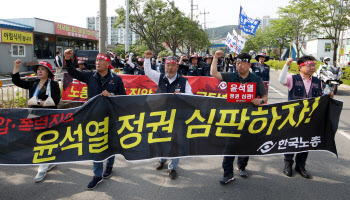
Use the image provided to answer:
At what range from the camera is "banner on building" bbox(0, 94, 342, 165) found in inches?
142

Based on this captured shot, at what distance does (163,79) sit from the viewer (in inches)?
173

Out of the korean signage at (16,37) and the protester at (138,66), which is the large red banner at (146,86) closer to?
the protester at (138,66)

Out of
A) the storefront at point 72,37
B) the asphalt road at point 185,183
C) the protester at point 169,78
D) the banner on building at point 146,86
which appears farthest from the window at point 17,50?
the protester at point 169,78

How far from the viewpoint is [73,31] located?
2972 centimetres

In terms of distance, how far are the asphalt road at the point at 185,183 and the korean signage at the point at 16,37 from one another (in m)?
19.7

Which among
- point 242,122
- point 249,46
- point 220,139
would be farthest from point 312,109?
point 249,46

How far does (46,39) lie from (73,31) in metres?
3.49

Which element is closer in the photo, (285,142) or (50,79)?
(285,142)

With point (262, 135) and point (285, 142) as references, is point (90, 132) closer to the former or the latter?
point (262, 135)

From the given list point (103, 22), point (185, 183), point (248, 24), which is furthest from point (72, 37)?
point (185, 183)

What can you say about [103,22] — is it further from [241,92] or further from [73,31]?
[73,31]

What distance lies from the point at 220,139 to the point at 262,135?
586mm

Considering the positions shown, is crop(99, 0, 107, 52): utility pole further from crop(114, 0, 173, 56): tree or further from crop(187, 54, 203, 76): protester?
crop(114, 0, 173, 56): tree

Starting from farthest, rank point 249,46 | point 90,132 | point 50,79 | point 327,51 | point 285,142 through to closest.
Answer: point 249,46 < point 327,51 < point 50,79 < point 285,142 < point 90,132
